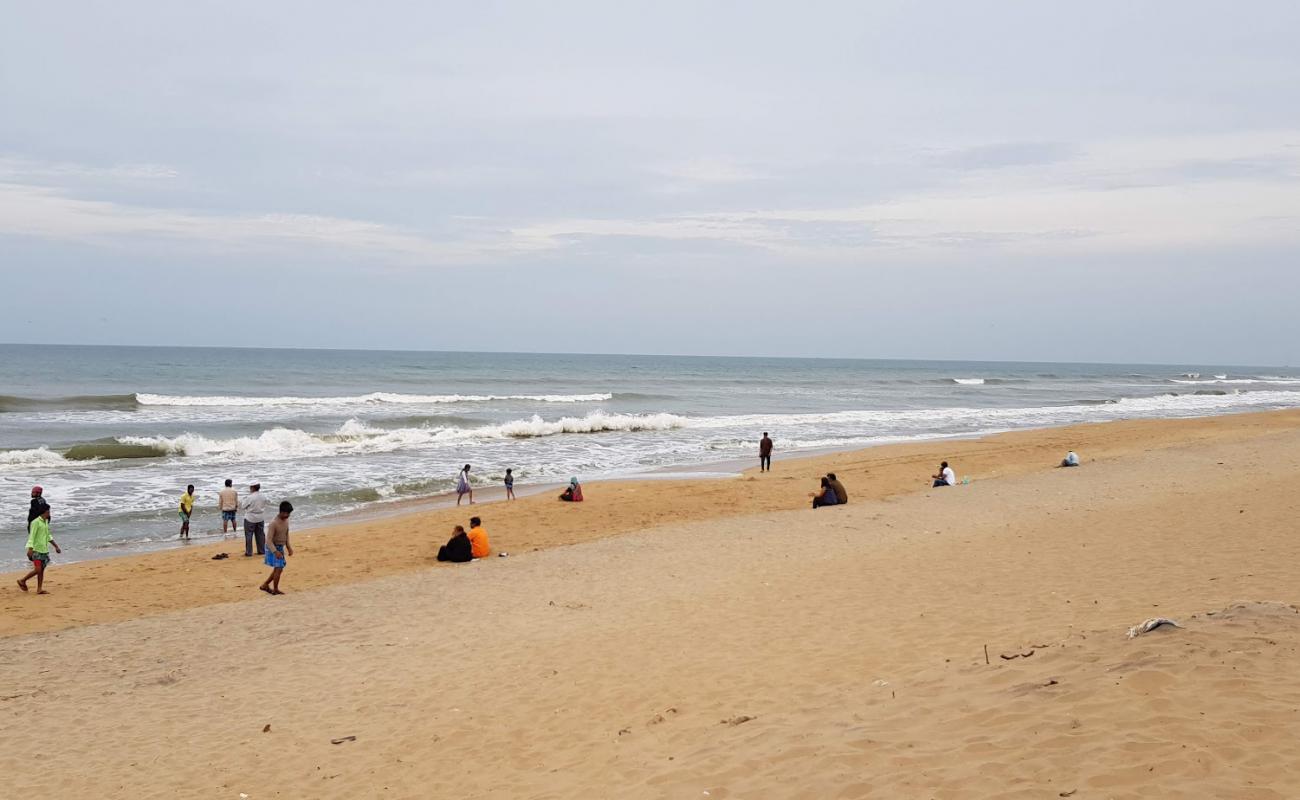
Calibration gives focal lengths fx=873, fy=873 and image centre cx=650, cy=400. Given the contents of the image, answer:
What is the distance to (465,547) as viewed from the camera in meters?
14.1

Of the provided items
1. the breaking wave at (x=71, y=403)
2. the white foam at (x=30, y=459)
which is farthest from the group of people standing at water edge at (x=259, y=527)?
the breaking wave at (x=71, y=403)

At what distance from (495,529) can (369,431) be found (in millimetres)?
18595

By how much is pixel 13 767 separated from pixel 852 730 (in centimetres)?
628

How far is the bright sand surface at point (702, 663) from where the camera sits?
201 inches

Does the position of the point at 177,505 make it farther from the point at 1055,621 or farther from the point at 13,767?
Result: the point at 1055,621

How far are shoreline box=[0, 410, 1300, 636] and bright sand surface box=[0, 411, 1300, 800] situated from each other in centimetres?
11

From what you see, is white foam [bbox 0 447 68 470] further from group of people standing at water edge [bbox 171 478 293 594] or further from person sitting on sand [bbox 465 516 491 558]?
person sitting on sand [bbox 465 516 491 558]

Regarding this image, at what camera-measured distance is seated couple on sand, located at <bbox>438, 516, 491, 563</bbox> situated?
1406cm

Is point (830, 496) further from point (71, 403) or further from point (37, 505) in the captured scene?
point (71, 403)

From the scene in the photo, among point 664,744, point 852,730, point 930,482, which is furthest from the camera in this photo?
point 930,482

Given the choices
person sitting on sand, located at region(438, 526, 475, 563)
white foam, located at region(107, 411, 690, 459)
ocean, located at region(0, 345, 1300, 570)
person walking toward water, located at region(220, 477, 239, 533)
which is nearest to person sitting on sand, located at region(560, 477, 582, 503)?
ocean, located at region(0, 345, 1300, 570)

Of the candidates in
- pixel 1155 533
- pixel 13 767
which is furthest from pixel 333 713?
pixel 1155 533

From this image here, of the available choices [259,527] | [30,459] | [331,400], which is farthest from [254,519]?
[331,400]

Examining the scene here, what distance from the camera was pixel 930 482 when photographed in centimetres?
2198
